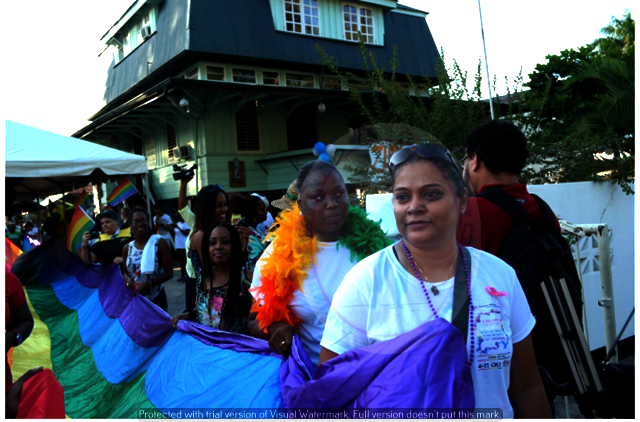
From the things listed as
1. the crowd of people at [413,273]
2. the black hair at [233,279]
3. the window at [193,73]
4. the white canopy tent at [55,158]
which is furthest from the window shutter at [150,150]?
the crowd of people at [413,273]

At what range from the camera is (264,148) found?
13.1 metres

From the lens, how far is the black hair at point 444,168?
109cm

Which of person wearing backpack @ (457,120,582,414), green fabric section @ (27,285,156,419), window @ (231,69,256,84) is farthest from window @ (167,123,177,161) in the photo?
person wearing backpack @ (457,120,582,414)

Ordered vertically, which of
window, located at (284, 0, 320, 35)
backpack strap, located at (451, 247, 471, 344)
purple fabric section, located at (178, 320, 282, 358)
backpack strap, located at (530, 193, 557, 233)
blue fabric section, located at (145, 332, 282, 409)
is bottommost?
blue fabric section, located at (145, 332, 282, 409)

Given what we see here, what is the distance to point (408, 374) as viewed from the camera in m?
0.98

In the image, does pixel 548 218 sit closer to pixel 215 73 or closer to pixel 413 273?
pixel 413 273

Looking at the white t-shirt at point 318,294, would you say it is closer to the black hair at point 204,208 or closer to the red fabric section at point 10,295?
the red fabric section at point 10,295

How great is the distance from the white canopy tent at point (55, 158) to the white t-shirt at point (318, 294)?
544cm

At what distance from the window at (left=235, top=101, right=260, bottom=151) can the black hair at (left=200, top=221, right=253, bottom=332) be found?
395 inches

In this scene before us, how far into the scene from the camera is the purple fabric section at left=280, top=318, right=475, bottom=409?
0.98 m

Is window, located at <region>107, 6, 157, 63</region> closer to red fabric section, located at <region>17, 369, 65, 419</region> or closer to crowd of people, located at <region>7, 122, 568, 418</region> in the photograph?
red fabric section, located at <region>17, 369, 65, 419</region>

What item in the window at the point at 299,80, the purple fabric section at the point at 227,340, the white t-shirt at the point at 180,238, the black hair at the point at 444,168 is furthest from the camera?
the window at the point at 299,80

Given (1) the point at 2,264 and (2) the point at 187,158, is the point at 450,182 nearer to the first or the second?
(1) the point at 2,264

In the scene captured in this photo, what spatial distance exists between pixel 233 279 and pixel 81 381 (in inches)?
61.0
